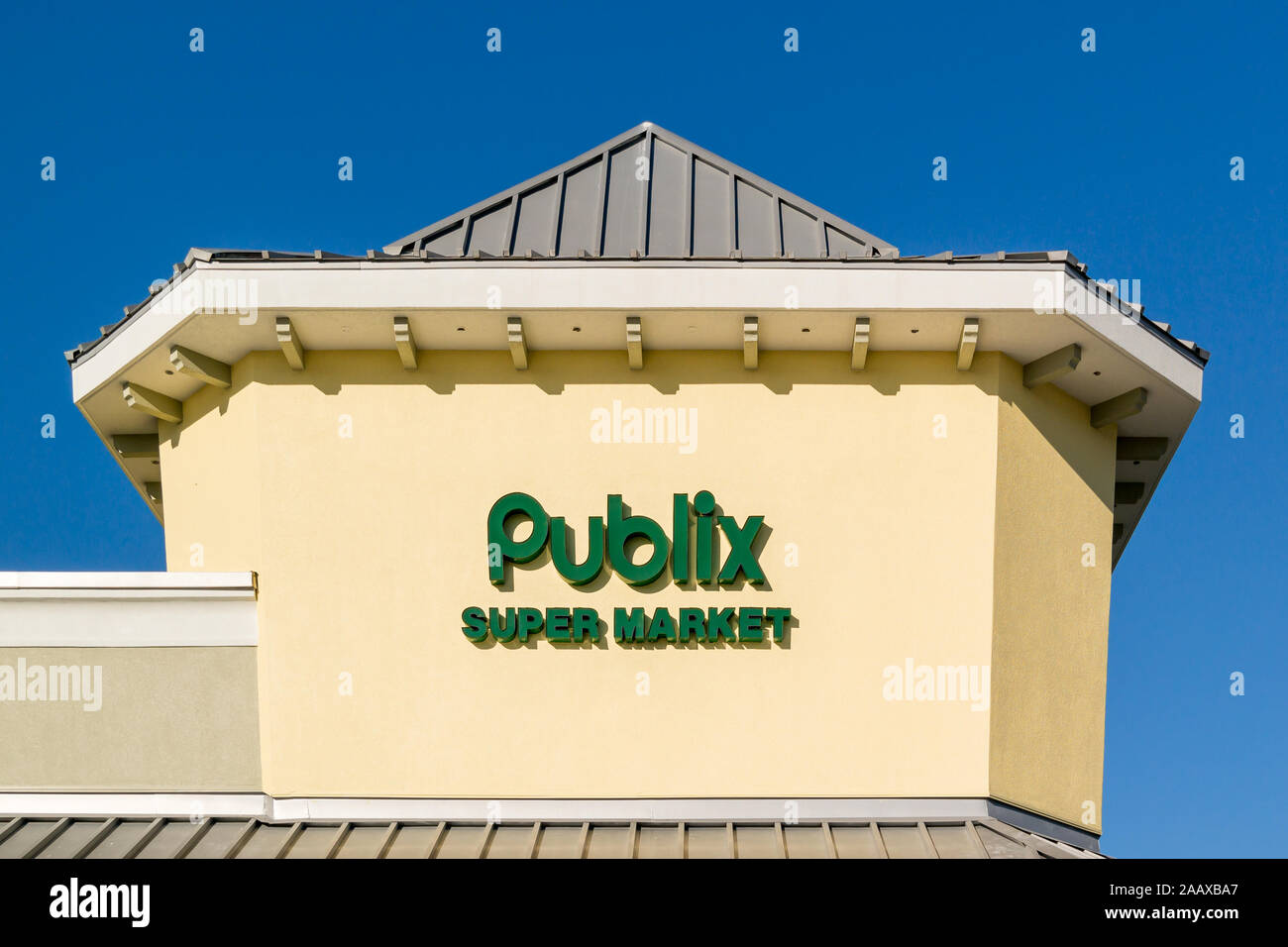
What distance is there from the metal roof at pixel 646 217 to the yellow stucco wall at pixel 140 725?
18.8 ft

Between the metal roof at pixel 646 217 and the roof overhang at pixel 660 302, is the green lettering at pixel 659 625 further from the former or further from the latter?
the metal roof at pixel 646 217

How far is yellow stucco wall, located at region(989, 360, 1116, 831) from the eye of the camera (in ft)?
49.4

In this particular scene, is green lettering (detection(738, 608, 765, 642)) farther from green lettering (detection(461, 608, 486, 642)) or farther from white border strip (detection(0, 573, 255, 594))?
white border strip (detection(0, 573, 255, 594))

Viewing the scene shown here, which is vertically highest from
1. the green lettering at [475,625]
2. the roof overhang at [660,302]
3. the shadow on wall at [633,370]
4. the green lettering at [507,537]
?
the roof overhang at [660,302]

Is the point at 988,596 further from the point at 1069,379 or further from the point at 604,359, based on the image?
the point at 604,359

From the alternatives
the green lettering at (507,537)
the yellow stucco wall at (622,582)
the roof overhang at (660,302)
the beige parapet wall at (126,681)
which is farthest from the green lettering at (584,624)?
the beige parapet wall at (126,681)

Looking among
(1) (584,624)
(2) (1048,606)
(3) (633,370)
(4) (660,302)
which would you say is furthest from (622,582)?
(2) (1048,606)

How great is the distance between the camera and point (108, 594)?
15258 millimetres

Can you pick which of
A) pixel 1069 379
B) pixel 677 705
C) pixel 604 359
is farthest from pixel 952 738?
pixel 604 359

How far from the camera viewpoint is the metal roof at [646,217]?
16.6m

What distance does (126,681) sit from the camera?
15.3 meters

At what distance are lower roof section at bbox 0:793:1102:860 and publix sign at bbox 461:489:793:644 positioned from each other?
191 centimetres

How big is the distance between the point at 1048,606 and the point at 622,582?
516cm
